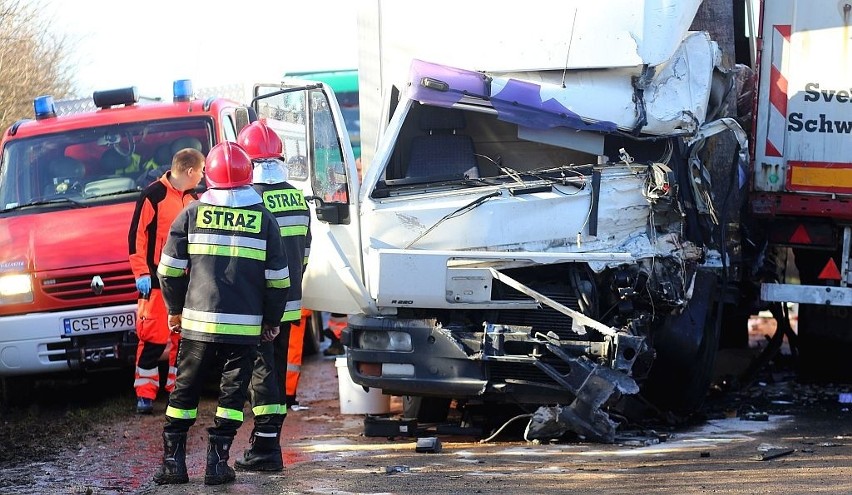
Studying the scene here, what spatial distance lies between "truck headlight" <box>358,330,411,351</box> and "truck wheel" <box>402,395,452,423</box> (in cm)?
89

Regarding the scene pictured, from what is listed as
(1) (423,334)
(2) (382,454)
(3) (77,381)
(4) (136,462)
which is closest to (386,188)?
(1) (423,334)

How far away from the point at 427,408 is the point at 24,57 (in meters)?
7.09

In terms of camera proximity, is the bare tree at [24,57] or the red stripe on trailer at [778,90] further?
the bare tree at [24,57]

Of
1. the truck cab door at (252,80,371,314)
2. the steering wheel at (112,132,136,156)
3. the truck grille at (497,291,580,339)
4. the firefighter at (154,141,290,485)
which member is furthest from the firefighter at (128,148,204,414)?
the truck grille at (497,291,580,339)

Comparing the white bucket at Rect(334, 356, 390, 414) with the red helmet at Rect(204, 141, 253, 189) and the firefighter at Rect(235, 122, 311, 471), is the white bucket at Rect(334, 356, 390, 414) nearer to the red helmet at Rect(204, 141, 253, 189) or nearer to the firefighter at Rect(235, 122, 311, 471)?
the firefighter at Rect(235, 122, 311, 471)

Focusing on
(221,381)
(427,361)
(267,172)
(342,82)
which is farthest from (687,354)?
(342,82)

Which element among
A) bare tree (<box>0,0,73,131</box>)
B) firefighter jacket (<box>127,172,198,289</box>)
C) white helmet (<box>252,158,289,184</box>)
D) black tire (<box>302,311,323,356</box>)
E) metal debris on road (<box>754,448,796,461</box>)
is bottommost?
black tire (<box>302,311,323,356</box>)

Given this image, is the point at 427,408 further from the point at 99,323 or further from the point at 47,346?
the point at 47,346

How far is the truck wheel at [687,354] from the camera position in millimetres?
7746

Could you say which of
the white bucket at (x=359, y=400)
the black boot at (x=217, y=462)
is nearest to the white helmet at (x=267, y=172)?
the black boot at (x=217, y=462)

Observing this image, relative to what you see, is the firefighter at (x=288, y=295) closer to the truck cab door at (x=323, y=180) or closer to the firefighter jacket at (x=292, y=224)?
the firefighter jacket at (x=292, y=224)

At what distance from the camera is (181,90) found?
32.8 ft

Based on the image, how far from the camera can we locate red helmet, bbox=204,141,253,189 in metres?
6.38

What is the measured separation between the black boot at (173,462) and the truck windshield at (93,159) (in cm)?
346
